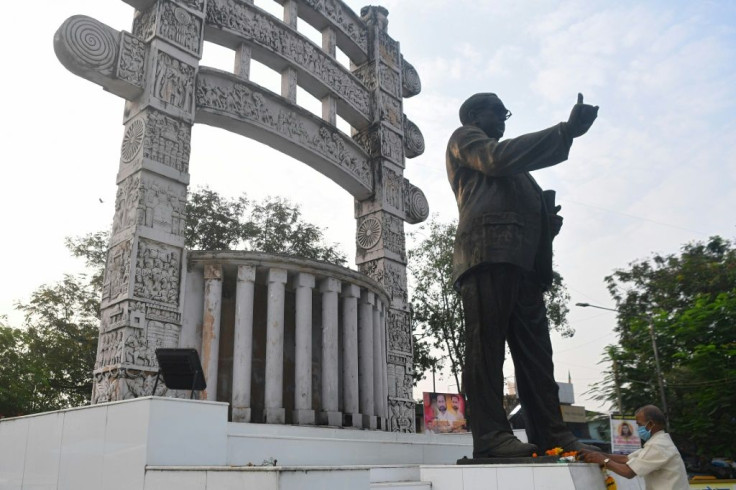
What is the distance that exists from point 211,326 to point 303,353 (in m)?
1.48

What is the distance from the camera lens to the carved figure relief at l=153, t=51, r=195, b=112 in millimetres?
9422

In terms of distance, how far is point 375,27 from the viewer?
14.8 metres

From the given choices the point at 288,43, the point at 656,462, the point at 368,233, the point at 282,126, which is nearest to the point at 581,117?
the point at 656,462

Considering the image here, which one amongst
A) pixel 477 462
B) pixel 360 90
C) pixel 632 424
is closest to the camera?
pixel 477 462

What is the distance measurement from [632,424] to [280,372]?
12400 mm

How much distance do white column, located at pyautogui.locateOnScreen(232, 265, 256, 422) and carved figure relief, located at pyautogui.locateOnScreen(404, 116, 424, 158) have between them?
6871 mm

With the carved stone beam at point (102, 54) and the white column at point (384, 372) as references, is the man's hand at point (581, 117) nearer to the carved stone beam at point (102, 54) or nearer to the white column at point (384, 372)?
the carved stone beam at point (102, 54)

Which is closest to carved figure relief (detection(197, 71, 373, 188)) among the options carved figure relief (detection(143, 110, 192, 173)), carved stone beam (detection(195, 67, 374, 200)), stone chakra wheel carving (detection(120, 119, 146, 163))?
carved stone beam (detection(195, 67, 374, 200))

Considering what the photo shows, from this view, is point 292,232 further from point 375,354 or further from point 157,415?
point 157,415

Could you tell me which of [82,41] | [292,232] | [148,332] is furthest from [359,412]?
[292,232]

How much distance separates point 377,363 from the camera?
11406mm

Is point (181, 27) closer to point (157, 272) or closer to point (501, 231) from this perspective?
point (157, 272)

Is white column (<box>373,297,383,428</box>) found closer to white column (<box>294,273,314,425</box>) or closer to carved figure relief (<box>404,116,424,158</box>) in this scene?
white column (<box>294,273,314,425</box>)

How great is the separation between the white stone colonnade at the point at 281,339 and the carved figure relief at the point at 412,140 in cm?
510
